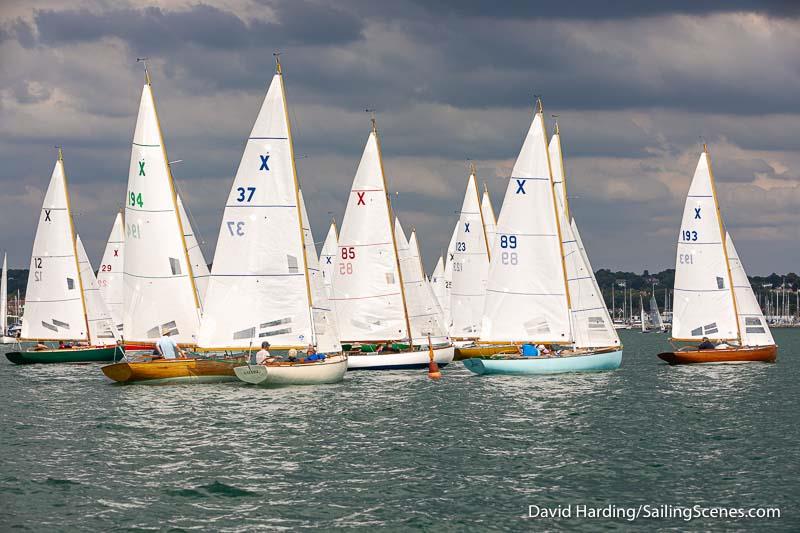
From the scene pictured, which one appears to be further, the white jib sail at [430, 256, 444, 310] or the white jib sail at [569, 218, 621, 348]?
the white jib sail at [430, 256, 444, 310]

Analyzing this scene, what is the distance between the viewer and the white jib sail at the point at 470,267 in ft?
225

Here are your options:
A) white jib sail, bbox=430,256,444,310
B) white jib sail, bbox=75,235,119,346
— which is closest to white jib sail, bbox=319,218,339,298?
white jib sail, bbox=430,256,444,310

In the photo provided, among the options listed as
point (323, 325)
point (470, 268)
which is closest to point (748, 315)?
point (470, 268)

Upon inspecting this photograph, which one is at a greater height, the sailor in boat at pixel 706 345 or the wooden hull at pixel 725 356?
the sailor in boat at pixel 706 345

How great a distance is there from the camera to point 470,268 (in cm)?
6850

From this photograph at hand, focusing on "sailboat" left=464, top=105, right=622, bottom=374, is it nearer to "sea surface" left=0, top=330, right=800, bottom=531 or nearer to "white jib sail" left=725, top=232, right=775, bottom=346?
"sea surface" left=0, top=330, right=800, bottom=531

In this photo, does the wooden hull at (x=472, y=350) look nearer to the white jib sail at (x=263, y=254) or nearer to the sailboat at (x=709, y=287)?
the sailboat at (x=709, y=287)

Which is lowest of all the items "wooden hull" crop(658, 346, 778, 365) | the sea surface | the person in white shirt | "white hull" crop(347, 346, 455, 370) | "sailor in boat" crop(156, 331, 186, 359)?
the sea surface

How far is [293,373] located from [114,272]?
37.6m

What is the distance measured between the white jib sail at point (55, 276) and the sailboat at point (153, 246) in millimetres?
19443

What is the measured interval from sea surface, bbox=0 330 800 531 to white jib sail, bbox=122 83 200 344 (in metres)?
3.05

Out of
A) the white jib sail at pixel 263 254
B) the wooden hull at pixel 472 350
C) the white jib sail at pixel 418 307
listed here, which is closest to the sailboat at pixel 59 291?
the white jib sail at pixel 418 307

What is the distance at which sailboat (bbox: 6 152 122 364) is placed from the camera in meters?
63.3

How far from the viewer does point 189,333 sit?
150ft
